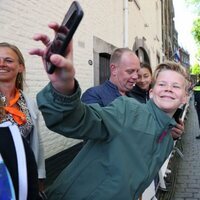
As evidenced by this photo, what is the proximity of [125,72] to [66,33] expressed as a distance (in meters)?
2.29

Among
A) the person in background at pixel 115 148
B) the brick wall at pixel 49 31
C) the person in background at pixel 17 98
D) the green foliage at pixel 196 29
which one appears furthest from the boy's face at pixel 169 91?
the green foliage at pixel 196 29

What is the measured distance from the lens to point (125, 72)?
11.1ft

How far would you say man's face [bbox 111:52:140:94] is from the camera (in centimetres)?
334

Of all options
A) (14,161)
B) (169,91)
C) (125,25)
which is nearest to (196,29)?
(125,25)

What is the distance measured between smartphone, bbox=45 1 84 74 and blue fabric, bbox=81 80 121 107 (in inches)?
70.9

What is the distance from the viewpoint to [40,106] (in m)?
1.31

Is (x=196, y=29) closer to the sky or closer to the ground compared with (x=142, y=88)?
closer to the sky

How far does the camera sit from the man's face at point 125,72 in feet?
11.0

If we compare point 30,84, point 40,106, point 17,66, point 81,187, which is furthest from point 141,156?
point 30,84

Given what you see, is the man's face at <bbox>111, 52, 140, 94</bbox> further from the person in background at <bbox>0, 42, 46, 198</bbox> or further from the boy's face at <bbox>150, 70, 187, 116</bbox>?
the boy's face at <bbox>150, 70, 187, 116</bbox>

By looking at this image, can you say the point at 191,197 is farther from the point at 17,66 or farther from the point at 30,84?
the point at 17,66

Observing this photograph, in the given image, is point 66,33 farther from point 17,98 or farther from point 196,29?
point 196,29

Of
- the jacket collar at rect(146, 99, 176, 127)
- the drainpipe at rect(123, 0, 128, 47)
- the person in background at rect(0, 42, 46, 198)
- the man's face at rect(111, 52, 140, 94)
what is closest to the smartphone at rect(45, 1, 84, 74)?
the jacket collar at rect(146, 99, 176, 127)

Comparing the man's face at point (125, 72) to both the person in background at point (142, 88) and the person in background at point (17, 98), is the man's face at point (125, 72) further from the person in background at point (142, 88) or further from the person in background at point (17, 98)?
the person in background at point (17, 98)
